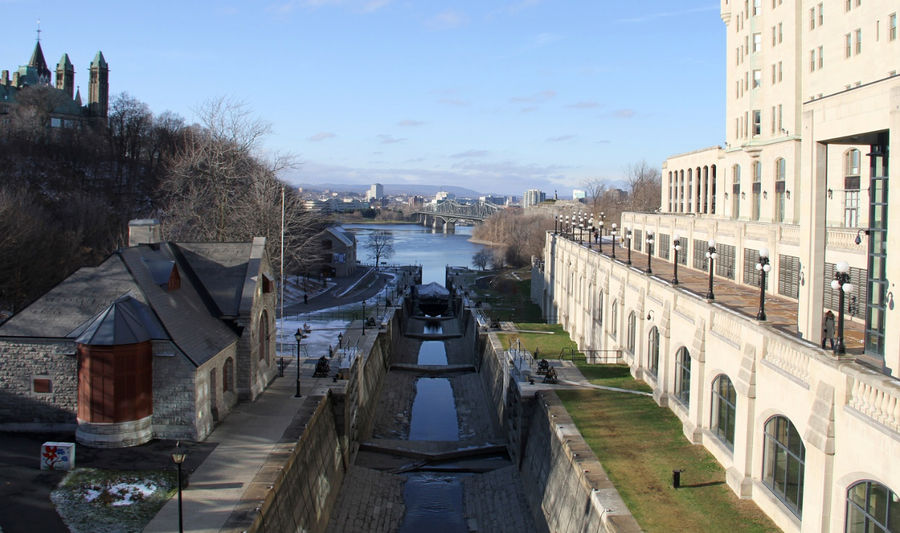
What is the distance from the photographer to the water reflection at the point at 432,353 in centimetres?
6105

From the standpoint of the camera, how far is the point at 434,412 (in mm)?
42562

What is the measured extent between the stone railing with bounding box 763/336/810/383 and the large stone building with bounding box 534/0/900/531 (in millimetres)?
48

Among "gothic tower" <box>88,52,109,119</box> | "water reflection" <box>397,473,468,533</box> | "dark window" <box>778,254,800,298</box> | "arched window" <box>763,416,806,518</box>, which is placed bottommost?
"water reflection" <box>397,473,468,533</box>

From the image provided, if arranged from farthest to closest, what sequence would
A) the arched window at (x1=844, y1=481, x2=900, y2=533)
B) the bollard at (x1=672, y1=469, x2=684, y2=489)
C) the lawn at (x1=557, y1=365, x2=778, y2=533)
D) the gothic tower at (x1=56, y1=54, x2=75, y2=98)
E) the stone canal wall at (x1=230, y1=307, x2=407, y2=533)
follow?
the gothic tower at (x1=56, y1=54, x2=75, y2=98) < the bollard at (x1=672, y1=469, x2=684, y2=489) < the stone canal wall at (x1=230, y1=307, x2=407, y2=533) < the lawn at (x1=557, y1=365, x2=778, y2=533) < the arched window at (x1=844, y1=481, x2=900, y2=533)

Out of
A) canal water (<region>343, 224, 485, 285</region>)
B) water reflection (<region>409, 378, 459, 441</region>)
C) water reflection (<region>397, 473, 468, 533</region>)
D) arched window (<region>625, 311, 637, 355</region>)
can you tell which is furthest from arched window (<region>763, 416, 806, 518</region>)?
canal water (<region>343, 224, 485, 285</region>)

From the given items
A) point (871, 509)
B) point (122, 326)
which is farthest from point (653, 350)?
point (122, 326)

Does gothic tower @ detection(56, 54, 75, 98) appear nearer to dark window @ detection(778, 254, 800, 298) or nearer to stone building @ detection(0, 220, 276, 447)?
stone building @ detection(0, 220, 276, 447)

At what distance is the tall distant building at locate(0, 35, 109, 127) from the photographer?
103 metres

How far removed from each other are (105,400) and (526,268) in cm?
8779

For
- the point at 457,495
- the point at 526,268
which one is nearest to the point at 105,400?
the point at 457,495

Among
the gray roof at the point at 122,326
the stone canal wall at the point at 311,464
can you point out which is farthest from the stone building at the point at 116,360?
the stone canal wall at the point at 311,464

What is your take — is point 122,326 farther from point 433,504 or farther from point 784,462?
point 784,462

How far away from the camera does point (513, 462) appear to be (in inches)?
1212

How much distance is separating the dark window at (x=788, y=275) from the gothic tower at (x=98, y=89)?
109 metres
